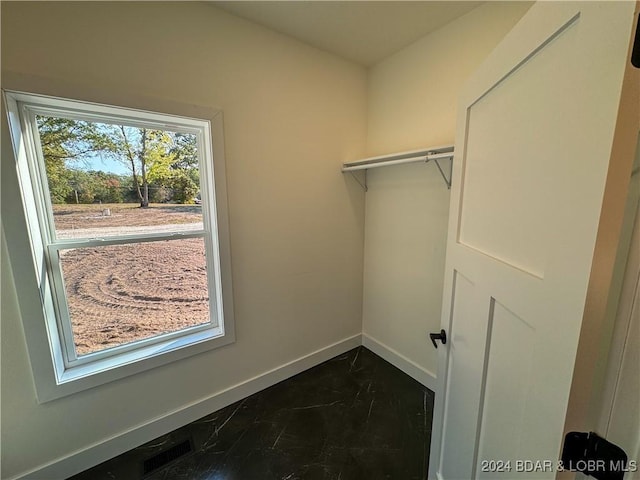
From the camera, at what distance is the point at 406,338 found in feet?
7.20

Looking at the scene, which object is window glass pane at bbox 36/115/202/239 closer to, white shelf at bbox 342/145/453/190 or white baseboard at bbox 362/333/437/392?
white shelf at bbox 342/145/453/190

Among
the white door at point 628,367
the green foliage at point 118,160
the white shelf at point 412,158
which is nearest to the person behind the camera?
the white door at point 628,367

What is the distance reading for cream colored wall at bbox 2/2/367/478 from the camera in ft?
3.98

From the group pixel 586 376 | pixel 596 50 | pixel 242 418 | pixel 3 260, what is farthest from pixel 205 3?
pixel 242 418

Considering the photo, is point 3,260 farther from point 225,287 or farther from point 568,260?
point 568,260

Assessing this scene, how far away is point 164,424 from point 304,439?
90 cm

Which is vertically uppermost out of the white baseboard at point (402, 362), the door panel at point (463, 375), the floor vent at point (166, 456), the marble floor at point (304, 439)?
the door panel at point (463, 375)

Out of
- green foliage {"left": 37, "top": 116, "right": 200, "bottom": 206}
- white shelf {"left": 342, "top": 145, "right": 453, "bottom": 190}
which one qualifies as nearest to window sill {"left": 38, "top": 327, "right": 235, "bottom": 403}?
green foliage {"left": 37, "top": 116, "right": 200, "bottom": 206}

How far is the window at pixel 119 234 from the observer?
4.23 ft

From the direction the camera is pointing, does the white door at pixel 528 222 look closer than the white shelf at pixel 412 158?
Yes

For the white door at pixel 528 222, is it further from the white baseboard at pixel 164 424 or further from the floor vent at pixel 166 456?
the floor vent at pixel 166 456

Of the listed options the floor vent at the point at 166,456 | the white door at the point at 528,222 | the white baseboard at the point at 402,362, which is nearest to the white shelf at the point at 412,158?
the white door at the point at 528,222

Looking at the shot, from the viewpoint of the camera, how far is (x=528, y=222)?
644mm

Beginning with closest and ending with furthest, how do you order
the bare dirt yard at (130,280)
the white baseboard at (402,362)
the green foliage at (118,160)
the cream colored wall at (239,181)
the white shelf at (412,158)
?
the cream colored wall at (239,181), the green foliage at (118,160), the bare dirt yard at (130,280), the white shelf at (412,158), the white baseboard at (402,362)
